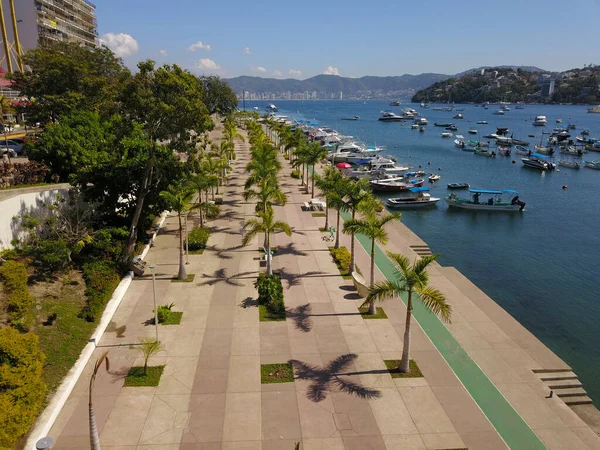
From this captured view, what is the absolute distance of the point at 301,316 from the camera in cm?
1980

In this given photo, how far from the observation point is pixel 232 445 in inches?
494

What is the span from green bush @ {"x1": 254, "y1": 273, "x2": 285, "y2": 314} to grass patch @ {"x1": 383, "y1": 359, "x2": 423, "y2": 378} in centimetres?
567

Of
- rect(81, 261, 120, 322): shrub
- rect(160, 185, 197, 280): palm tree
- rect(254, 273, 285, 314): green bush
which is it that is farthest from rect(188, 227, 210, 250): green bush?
rect(254, 273, 285, 314): green bush

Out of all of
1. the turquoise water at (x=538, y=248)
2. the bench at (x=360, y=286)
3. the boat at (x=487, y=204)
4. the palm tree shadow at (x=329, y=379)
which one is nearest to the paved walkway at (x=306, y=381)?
the palm tree shadow at (x=329, y=379)

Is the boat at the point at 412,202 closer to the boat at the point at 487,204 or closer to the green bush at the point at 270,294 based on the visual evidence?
the boat at the point at 487,204

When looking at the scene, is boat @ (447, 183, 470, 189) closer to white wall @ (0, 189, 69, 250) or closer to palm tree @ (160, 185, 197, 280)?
palm tree @ (160, 185, 197, 280)

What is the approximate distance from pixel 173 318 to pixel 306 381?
23.3 feet

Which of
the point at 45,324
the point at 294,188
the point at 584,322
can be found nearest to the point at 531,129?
the point at 294,188

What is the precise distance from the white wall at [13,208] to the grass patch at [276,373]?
42.8 feet

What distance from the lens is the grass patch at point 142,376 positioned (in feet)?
49.8

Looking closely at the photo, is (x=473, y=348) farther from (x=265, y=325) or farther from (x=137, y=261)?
(x=137, y=261)

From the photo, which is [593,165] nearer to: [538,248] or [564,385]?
[538,248]

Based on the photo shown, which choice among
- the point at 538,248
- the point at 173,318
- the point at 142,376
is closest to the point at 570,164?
the point at 538,248

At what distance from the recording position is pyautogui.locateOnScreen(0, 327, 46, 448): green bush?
39.4ft
